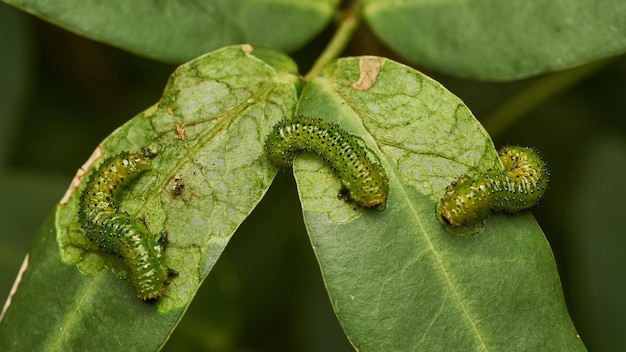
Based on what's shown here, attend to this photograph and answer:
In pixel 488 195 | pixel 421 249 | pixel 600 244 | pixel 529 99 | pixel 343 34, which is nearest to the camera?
pixel 421 249

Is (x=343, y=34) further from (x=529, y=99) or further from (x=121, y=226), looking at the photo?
(x=529, y=99)

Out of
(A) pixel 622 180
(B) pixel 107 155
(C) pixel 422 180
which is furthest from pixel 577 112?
(B) pixel 107 155

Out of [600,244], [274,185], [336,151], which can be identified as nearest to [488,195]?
[336,151]

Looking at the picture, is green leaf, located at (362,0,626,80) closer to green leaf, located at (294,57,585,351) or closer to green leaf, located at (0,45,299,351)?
green leaf, located at (294,57,585,351)

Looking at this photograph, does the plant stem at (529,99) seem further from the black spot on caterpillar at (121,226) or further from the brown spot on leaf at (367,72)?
the black spot on caterpillar at (121,226)

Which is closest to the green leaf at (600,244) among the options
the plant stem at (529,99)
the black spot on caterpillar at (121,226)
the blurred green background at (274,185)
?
the blurred green background at (274,185)

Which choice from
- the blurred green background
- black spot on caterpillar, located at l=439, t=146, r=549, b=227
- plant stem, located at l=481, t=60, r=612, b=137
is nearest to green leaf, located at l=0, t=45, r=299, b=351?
black spot on caterpillar, located at l=439, t=146, r=549, b=227
